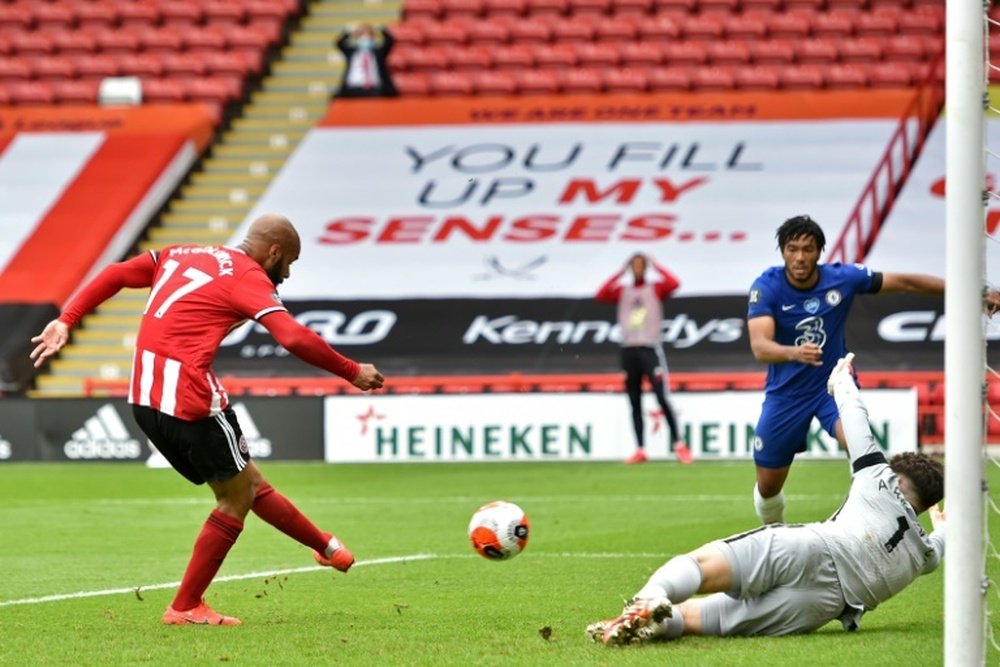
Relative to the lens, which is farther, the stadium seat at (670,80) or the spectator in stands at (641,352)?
the stadium seat at (670,80)

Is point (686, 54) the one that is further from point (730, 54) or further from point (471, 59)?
point (471, 59)

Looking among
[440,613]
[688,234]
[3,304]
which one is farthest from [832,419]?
[3,304]

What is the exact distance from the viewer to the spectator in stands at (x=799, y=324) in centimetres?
873

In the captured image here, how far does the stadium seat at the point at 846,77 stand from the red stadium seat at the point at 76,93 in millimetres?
11021

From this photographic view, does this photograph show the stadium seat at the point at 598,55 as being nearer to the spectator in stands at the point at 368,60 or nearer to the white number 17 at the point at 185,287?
the spectator in stands at the point at 368,60

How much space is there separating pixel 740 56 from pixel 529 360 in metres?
6.70

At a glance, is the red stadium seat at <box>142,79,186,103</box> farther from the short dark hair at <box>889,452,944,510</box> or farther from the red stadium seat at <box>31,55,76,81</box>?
the short dark hair at <box>889,452,944,510</box>

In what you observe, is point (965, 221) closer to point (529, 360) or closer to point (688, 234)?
point (529, 360)

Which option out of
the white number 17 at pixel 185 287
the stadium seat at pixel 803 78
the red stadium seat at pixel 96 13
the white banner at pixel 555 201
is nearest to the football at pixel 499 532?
the white number 17 at pixel 185 287

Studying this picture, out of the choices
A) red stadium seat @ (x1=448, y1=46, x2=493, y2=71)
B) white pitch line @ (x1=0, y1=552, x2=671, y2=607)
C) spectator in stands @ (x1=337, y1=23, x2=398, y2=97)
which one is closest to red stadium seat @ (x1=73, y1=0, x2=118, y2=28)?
spectator in stands @ (x1=337, y1=23, x2=398, y2=97)

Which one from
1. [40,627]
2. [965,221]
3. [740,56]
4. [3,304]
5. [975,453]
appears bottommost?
[40,627]

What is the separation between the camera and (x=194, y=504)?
14.3 metres

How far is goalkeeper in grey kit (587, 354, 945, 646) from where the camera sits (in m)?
6.36

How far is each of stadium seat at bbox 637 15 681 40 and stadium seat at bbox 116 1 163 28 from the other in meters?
7.84
